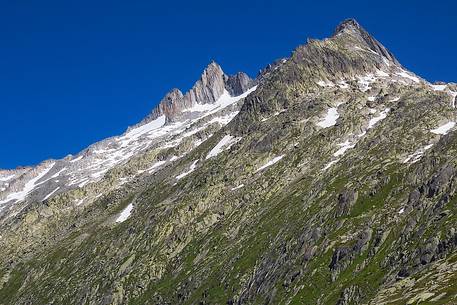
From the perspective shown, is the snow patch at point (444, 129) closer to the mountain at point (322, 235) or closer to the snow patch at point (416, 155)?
the mountain at point (322, 235)

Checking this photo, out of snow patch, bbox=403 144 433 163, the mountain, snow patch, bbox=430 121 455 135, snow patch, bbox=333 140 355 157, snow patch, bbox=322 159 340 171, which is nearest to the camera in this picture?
the mountain

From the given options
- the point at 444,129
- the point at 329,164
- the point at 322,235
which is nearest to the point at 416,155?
the point at 444,129

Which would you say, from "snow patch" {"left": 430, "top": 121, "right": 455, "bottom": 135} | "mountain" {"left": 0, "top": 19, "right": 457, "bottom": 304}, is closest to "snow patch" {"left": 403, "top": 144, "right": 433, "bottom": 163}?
"mountain" {"left": 0, "top": 19, "right": 457, "bottom": 304}

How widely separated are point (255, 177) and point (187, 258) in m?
39.7

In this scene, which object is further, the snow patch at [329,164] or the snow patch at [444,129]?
the snow patch at [329,164]

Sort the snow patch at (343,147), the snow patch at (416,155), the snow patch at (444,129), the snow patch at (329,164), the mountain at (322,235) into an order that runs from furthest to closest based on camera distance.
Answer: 1. the snow patch at (343,147)
2. the snow patch at (329,164)
3. the snow patch at (444,129)
4. the snow patch at (416,155)
5. the mountain at (322,235)

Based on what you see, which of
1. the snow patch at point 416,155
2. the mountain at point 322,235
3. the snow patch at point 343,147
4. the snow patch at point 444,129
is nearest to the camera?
the mountain at point 322,235

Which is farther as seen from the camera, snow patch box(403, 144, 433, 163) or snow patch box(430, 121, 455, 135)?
snow patch box(430, 121, 455, 135)

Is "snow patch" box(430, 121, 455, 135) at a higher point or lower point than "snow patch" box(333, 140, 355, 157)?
lower

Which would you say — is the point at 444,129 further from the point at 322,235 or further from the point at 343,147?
the point at 322,235

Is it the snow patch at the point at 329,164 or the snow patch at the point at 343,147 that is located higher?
the snow patch at the point at 343,147

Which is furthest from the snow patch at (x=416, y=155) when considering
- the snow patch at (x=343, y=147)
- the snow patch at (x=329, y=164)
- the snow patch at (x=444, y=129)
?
the snow patch at (x=343, y=147)

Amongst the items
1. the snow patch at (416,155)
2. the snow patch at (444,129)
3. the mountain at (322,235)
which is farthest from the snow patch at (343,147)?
the snow patch at (416,155)

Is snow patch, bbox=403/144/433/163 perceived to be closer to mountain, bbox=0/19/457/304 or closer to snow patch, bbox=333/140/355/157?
mountain, bbox=0/19/457/304
